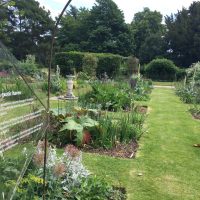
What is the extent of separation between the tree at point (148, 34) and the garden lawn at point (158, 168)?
4277cm

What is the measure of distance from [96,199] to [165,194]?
100 cm

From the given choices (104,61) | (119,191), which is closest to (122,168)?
(119,191)

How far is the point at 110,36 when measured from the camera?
5112 centimetres

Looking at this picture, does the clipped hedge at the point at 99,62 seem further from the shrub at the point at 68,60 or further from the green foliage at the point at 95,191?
the green foliage at the point at 95,191

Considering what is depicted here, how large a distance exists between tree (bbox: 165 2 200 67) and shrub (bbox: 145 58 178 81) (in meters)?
11.9

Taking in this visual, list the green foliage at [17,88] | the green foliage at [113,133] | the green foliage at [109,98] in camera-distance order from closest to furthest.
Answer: the green foliage at [17,88]
the green foliage at [113,133]
the green foliage at [109,98]

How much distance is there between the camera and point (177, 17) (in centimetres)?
5150

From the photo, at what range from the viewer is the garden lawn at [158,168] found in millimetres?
4461

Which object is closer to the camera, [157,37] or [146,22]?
[157,37]

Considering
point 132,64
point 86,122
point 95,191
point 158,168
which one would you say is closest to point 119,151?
point 86,122

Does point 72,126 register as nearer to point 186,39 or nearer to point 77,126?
point 77,126

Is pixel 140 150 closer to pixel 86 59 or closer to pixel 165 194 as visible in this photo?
pixel 165 194

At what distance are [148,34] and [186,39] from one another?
902 centimetres

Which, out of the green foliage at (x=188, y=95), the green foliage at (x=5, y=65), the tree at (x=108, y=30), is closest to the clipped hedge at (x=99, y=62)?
the green foliage at (x=188, y=95)
